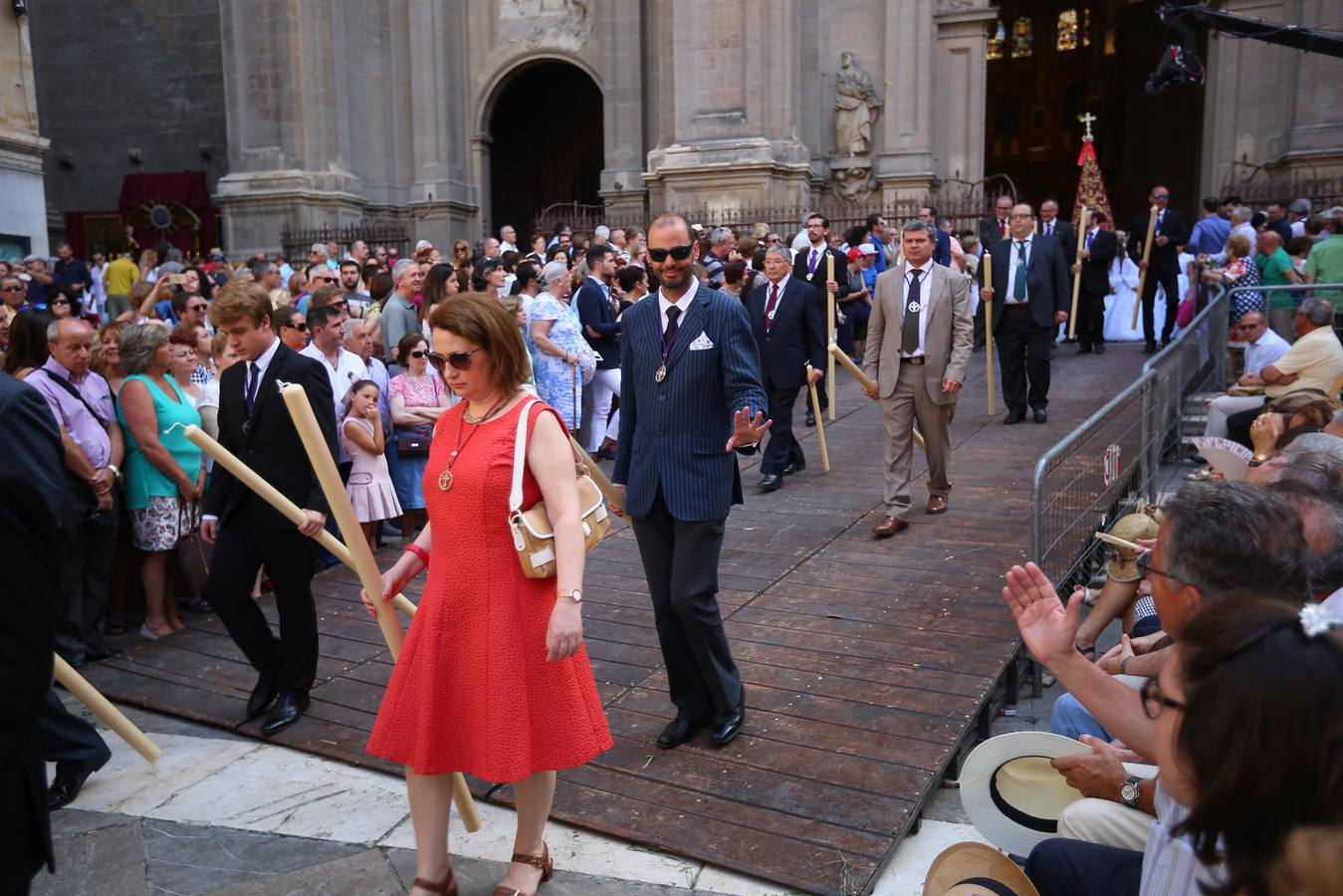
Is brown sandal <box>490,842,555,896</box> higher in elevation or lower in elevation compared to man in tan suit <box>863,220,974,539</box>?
lower

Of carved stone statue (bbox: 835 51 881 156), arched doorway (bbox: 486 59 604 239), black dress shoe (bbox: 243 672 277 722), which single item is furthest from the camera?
arched doorway (bbox: 486 59 604 239)

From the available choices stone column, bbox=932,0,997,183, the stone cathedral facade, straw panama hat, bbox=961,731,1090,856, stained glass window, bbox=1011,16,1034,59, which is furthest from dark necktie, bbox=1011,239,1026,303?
stained glass window, bbox=1011,16,1034,59

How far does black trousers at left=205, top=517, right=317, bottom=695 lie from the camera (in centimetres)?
496

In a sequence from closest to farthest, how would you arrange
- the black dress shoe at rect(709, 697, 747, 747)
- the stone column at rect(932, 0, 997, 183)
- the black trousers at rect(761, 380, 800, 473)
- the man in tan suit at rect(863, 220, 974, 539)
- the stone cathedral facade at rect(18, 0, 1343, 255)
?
the black dress shoe at rect(709, 697, 747, 747) < the man in tan suit at rect(863, 220, 974, 539) < the black trousers at rect(761, 380, 800, 473) < the stone cathedral facade at rect(18, 0, 1343, 255) < the stone column at rect(932, 0, 997, 183)

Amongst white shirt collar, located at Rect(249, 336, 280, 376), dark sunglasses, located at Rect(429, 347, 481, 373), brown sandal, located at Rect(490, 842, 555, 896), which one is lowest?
brown sandal, located at Rect(490, 842, 555, 896)

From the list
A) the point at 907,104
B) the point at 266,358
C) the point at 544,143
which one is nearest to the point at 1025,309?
the point at 266,358

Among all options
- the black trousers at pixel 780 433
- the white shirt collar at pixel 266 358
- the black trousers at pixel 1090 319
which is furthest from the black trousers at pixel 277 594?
the black trousers at pixel 1090 319

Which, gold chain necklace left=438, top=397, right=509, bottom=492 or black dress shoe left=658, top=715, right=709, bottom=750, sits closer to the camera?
gold chain necklace left=438, top=397, right=509, bottom=492

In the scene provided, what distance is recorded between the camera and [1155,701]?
86.0 inches

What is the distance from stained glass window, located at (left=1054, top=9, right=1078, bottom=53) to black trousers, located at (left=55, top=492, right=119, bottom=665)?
3881 centimetres

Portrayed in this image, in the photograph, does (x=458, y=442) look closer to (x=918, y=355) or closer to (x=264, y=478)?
(x=264, y=478)

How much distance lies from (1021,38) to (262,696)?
40327 millimetres

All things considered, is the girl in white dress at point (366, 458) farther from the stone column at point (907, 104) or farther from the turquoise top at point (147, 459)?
the stone column at point (907, 104)

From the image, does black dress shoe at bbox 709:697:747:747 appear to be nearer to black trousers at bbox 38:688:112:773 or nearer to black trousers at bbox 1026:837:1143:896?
black trousers at bbox 1026:837:1143:896
